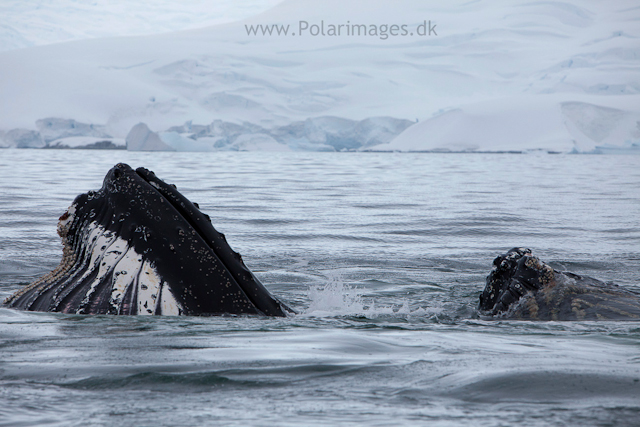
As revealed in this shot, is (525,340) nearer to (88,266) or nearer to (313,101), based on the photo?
(88,266)

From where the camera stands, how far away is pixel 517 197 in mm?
16578

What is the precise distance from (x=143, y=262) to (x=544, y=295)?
2.55 metres

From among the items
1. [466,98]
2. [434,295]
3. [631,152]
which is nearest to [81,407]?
[434,295]

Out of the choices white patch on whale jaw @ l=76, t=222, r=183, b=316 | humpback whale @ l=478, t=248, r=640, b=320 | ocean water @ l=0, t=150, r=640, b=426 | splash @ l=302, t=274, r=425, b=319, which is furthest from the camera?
splash @ l=302, t=274, r=425, b=319

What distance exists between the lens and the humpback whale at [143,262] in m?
3.71

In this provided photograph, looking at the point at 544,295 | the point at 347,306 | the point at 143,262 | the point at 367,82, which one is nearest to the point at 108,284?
the point at 143,262

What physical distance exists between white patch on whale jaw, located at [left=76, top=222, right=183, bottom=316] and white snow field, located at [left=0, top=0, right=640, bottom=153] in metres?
48.9

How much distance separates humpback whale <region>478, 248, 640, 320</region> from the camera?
14.5 ft

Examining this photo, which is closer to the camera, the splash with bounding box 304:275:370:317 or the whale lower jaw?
the whale lower jaw

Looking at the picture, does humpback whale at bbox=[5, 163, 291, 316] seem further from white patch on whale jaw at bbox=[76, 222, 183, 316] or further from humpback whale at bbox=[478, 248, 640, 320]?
humpback whale at bbox=[478, 248, 640, 320]

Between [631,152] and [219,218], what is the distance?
52169 mm

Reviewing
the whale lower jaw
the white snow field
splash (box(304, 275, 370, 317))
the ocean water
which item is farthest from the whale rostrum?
the white snow field

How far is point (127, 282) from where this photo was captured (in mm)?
3705

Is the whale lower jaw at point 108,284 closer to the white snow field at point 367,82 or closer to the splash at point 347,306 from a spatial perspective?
the splash at point 347,306
